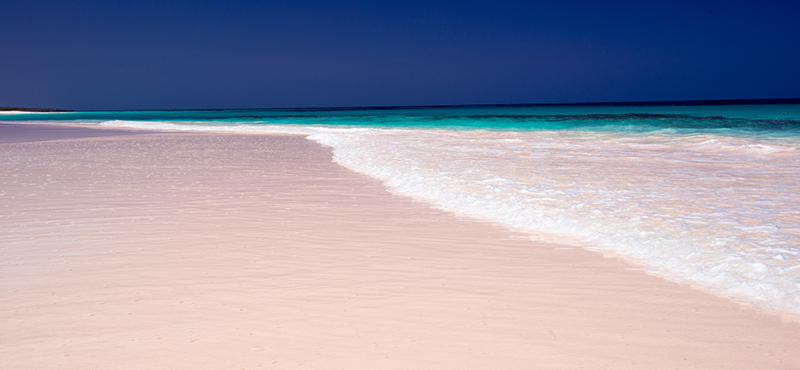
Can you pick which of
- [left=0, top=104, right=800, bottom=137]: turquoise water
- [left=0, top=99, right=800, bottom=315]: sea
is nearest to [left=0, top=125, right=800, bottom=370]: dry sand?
[left=0, top=99, right=800, bottom=315]: sea

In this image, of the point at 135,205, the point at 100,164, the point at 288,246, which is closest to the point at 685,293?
the point at 288,246

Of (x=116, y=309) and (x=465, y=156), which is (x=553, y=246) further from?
(x=465, y=156)

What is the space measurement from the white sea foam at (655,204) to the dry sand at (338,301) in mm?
412

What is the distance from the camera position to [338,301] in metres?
3.11

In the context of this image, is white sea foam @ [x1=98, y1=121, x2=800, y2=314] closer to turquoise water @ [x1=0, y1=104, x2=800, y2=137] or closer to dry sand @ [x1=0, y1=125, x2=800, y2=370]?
dry sand @ [x1=0, y1=125, x2=800, y2=370]

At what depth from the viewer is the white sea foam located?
12.0 feet

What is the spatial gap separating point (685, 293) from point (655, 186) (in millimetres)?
4198

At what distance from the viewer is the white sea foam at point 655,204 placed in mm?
3660

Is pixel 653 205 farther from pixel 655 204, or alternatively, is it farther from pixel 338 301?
pixel 338 301

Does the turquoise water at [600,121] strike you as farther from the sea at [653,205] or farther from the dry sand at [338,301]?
the dry sand at [338,301]

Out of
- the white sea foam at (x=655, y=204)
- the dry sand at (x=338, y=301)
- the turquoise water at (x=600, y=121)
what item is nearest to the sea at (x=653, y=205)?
the white sea foam at (x=655, y=204)

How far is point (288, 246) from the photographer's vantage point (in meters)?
4.34

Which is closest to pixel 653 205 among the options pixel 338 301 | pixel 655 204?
Result: pixel 655 204

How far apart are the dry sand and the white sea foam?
0.41 m
